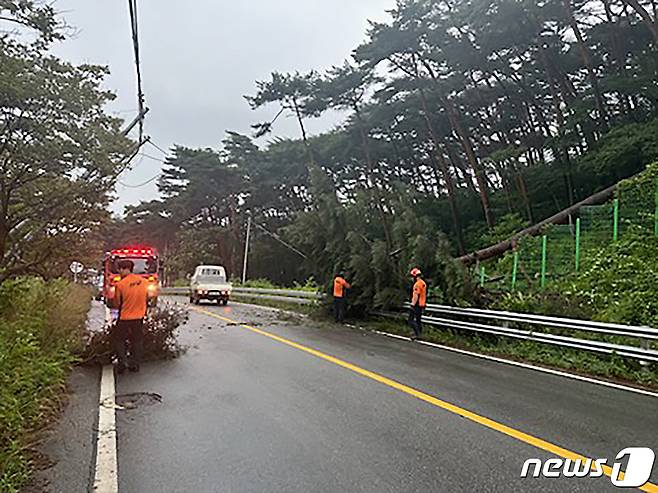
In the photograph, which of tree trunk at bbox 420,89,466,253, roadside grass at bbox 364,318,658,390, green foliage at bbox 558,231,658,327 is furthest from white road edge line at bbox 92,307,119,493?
tree trunk at bbox 420,89,466,253

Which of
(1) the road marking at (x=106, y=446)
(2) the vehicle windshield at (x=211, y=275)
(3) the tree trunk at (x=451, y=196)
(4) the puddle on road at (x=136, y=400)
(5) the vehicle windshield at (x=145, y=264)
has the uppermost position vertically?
(3) the tree trunk at (x=451, y=196)

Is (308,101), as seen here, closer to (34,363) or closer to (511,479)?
(34,363)

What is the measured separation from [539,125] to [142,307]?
32.8 metres

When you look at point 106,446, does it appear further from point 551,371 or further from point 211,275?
point 211,275

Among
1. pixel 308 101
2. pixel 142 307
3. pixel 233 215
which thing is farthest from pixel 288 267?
pixel 142 307

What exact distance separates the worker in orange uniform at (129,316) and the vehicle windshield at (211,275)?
19.9 meters

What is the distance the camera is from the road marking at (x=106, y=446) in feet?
14.3

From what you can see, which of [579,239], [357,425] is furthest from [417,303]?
[357,425]

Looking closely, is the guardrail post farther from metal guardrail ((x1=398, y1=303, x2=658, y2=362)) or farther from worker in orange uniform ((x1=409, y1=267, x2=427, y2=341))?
worker in orange uniform ((x1=409, y1=267, x2=427, y2=341))

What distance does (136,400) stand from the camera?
7051mm

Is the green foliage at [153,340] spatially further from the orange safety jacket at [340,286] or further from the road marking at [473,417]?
the orange safety jacket at [340,286]

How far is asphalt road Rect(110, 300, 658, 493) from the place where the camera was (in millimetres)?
4383

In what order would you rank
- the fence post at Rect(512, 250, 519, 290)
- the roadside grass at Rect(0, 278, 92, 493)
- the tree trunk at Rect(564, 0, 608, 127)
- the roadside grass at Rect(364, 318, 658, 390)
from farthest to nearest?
the tree trunk at Rect(564, 0, 608, 127) → the fence post at Rect(512, 250, 519, 290) → the roadside grass at Rect(364, 318, 658, 390) → the roadside grass at Rect(0, 278, 92, 493)

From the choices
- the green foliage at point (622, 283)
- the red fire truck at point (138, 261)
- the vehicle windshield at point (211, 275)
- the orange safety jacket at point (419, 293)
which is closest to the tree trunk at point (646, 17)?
the green foliage at point (622, 283)
